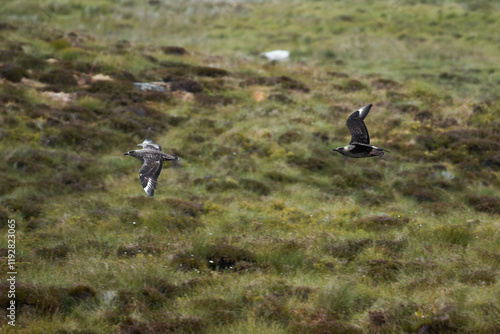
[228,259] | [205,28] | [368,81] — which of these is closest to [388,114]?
[368,81]

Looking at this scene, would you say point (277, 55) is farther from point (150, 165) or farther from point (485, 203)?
point (150, 165)

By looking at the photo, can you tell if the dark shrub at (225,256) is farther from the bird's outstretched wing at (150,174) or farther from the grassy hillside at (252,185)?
the bird's outstretched wing at (150,174)

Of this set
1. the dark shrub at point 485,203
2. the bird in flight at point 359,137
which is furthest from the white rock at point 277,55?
the bird in flight at point 359,137

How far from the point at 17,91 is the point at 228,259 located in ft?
39.3

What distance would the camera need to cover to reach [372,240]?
9.73m

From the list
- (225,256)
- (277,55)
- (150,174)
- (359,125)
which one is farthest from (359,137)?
(277,55)

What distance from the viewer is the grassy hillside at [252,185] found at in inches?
272

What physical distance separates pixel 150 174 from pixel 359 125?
3.45 m

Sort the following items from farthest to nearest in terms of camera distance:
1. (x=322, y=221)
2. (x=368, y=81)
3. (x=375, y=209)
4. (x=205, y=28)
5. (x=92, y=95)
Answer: (x=205, y=28) < (x=368, y=81) < (x=92, y=95) < (x=375, y=209) < (x=322, y=221)

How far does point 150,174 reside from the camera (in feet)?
27.0

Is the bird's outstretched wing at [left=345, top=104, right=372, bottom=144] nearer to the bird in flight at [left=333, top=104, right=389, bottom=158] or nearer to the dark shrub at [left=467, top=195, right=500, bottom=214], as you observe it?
the bird in flight at [left=333, top=104, right=389, bottom=158]

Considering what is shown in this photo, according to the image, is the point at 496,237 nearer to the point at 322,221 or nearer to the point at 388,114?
the point at 322,221

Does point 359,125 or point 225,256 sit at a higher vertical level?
point 359,125

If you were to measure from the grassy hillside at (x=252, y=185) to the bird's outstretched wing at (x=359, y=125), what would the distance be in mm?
2112
